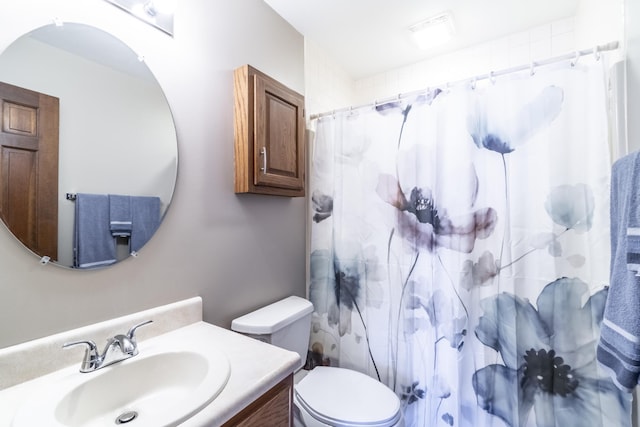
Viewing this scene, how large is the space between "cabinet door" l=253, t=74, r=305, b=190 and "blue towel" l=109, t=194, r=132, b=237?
1.62 ft

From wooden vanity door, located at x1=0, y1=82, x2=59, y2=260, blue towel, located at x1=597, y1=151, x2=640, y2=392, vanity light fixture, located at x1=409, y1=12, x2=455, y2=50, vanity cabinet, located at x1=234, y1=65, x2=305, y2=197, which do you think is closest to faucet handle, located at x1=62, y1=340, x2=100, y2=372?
wooden vanity door, located at x1=0, y1=82, x2=59, y2=260

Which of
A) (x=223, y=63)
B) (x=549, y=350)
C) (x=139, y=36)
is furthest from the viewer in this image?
(x=223, y=63)

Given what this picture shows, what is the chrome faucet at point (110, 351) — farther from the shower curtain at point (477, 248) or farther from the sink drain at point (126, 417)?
the shower curtain at point (477, 248)

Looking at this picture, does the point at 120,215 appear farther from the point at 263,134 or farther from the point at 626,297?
the point at 626,297

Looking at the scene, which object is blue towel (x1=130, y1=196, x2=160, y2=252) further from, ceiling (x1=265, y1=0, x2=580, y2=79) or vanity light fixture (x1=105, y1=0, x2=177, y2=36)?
ceiling (x1=265, y1=0, x2=580, y2=79)

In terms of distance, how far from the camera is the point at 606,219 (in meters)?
1.03

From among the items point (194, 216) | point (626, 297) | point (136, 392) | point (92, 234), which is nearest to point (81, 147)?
point (92, 234)

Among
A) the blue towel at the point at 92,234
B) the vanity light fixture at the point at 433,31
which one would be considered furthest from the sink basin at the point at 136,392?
the vanity light fixture at the point at 433,31

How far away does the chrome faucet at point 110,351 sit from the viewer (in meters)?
0.76

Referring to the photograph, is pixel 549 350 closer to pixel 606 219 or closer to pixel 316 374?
pixel 606 219

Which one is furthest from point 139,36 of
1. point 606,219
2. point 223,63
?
point 606,219

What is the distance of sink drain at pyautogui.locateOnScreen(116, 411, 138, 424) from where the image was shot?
725 millimetres

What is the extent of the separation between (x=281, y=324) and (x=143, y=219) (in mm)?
713

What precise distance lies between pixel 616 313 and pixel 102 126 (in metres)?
1.57
